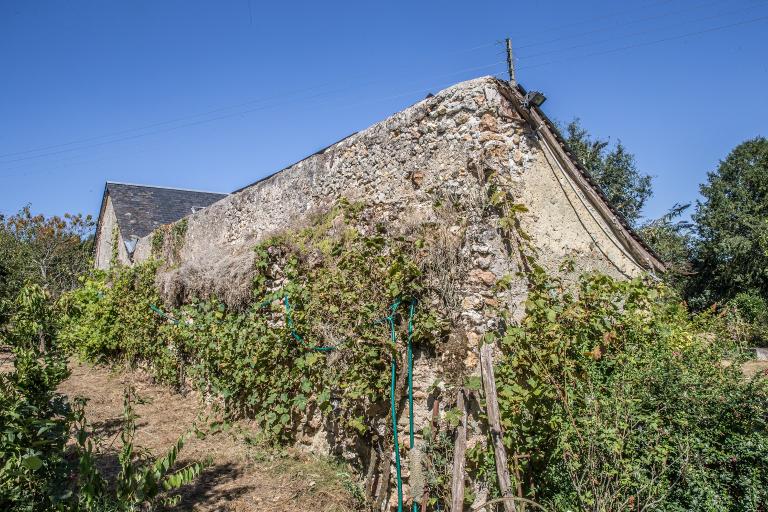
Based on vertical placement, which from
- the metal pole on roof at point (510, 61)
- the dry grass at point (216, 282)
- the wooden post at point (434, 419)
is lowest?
the wooden post at point (434, 419)

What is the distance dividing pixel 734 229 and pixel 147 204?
26.0 meters

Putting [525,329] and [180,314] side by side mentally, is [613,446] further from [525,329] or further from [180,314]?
[180,314]

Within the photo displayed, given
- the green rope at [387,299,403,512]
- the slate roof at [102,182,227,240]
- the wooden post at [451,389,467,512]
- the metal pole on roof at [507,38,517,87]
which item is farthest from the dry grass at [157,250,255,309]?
the metal pole on roof at [507,38,517,87]

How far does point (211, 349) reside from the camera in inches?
267

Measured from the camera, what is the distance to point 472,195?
14.7ft

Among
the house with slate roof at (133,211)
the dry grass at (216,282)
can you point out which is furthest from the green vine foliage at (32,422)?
the house with slate roof at (133,211)

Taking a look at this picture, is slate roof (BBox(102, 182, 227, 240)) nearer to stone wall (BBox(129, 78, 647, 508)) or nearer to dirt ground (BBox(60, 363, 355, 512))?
dirt ground (BBox(60, 363, 355, 512))

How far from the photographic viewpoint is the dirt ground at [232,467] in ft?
14.5

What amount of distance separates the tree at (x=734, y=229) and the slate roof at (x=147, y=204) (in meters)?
21.8

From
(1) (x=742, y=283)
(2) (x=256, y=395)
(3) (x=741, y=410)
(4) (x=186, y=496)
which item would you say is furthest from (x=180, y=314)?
(1) (x=742, y=283)

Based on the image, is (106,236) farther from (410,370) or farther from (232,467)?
(410,370)

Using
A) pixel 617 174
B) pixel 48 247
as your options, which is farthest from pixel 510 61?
pixel 48 247

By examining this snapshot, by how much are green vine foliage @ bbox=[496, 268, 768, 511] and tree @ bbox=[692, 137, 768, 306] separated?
61.2 ft

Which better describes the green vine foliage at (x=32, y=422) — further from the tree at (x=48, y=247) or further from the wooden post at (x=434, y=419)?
the tree at (x=48, y=247)
